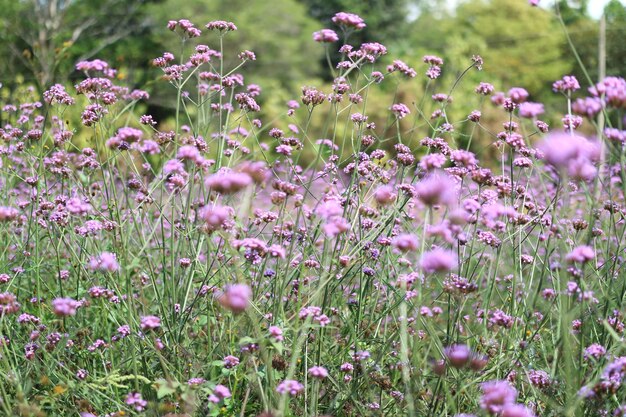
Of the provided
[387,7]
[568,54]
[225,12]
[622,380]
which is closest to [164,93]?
[225,12]

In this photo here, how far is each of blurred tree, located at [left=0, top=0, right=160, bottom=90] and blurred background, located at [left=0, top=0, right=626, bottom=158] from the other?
0.14 ft

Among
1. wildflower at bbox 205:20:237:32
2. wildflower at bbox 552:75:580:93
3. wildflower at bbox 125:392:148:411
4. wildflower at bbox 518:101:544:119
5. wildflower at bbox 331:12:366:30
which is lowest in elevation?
wildflower at bbox 125:392:148:411

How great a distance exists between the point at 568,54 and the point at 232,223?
30479 millimetres

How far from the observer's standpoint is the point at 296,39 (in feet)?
84.3

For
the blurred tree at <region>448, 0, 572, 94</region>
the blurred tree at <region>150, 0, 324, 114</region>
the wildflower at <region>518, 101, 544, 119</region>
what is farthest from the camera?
the blurred tree at <region>448, 0, 572, 94</region>

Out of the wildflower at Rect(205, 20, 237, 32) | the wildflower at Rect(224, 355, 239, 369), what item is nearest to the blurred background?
the wildflower at Rect(205, 20, 237, 32)

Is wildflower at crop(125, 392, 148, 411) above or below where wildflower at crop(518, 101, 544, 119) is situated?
below

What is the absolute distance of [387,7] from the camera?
1238 inches

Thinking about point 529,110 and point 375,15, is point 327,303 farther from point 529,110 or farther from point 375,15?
point 375,15

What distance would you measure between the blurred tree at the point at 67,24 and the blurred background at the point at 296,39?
4 centimetres

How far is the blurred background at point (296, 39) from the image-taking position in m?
19.9

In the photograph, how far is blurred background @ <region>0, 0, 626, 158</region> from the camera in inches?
784

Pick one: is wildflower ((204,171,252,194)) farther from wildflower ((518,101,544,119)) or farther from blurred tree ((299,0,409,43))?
blurred tree ((299,0,409,43))

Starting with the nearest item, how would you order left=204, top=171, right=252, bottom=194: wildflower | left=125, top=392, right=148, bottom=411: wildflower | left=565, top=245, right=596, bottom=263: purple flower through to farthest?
left=204, top=171, right=252, bottom=194: wildflower
left=565, top=245, right=596, bottom=263: purple flower
left=125, top=392, right=148, bottom=411: wildflower
